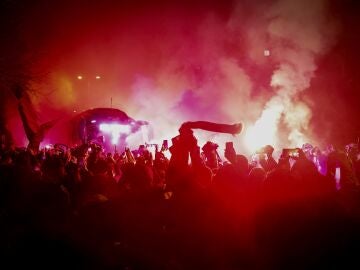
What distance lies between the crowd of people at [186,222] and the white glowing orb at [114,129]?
13.2 metres

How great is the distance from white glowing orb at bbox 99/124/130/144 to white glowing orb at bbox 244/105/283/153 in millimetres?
7098

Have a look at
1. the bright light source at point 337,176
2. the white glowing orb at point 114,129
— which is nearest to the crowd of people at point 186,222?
the bright light source at point 337,176

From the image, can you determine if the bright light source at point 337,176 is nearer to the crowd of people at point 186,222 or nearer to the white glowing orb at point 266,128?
the crowd of people at point 186,222

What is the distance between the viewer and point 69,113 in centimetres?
2042

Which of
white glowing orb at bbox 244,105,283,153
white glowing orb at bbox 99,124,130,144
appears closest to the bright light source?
white glowing orb at bbox 244,105,283,153

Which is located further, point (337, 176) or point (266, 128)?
point (266, 128)

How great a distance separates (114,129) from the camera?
1809cm

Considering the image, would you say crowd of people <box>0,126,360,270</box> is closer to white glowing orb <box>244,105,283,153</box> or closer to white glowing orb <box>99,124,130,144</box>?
white glowing orb <box>99,124,130,144</box>

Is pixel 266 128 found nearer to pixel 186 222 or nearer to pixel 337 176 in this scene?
pixel 337 176

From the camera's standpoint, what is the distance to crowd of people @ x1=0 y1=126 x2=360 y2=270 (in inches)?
145

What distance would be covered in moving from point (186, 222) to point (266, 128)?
16.3 metres

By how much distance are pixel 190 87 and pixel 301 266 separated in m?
19.0

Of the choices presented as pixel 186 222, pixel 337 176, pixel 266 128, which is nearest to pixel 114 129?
pixel 266 128

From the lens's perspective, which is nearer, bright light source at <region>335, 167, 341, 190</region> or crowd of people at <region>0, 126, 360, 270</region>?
crowd of people at <region>0, 126, 360, 270</region>
